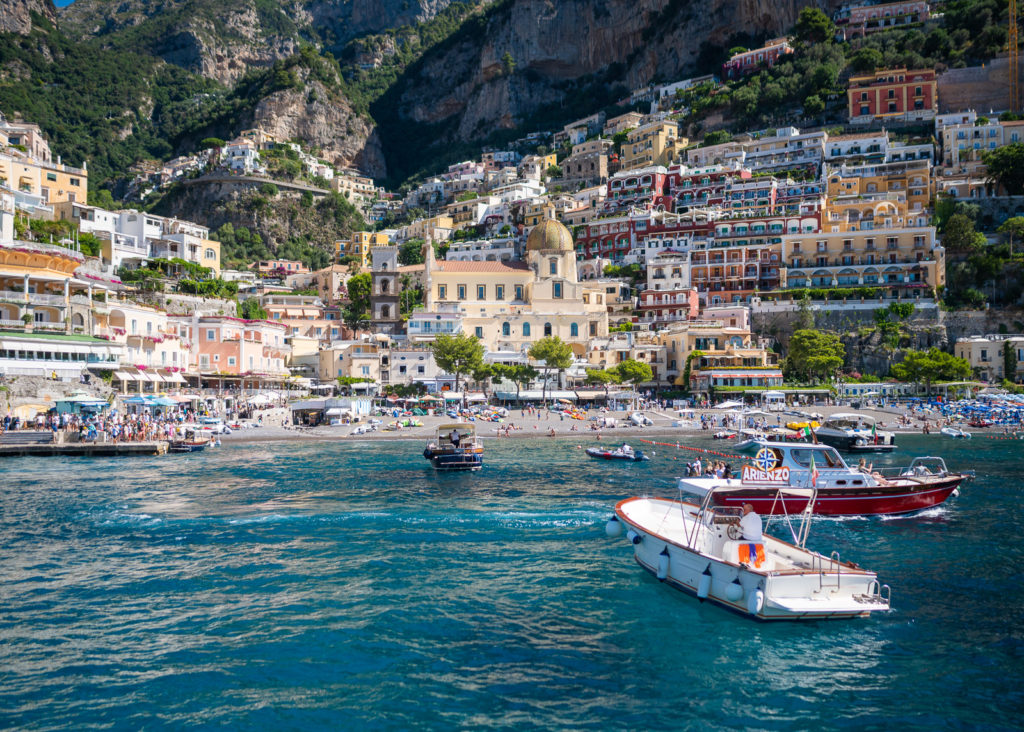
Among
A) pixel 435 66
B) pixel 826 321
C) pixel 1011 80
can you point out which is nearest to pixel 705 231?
pixel 826 321

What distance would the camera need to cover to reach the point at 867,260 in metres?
74.4

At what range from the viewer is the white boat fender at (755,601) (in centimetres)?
1501

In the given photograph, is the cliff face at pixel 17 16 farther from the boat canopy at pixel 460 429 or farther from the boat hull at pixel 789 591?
the boat hull at pixel 789 591

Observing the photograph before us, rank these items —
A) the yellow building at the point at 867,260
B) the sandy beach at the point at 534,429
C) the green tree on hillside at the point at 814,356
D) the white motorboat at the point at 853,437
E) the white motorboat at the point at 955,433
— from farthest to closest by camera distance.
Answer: the yellow building at the point at 867,260, the green tree on hillside at the point at 814,356, the sandy beach at the point at 534,429, the white motorboat at the point at 955,433, the white motorboat at the point at 853,437

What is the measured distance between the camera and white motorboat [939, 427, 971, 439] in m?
46.1

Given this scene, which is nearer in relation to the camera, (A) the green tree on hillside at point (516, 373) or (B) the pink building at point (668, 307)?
(A) the green tree on hillside at point (516, 373)

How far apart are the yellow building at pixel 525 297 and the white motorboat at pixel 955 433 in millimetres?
33732

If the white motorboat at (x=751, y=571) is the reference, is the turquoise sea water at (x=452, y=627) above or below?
below

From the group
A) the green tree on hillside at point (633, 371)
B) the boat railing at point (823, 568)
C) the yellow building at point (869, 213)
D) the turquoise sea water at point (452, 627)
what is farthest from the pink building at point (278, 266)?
the boat railing at point (823, 568)

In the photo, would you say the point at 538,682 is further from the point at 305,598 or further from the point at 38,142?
the point at 38,142

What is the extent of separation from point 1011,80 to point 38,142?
118 m

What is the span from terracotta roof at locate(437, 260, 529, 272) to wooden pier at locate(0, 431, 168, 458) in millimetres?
41335

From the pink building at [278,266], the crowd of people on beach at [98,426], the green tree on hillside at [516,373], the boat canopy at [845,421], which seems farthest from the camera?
the pink building at [278,266]

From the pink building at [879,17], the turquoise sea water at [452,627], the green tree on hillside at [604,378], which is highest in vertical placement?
the pink building at [879,17]
